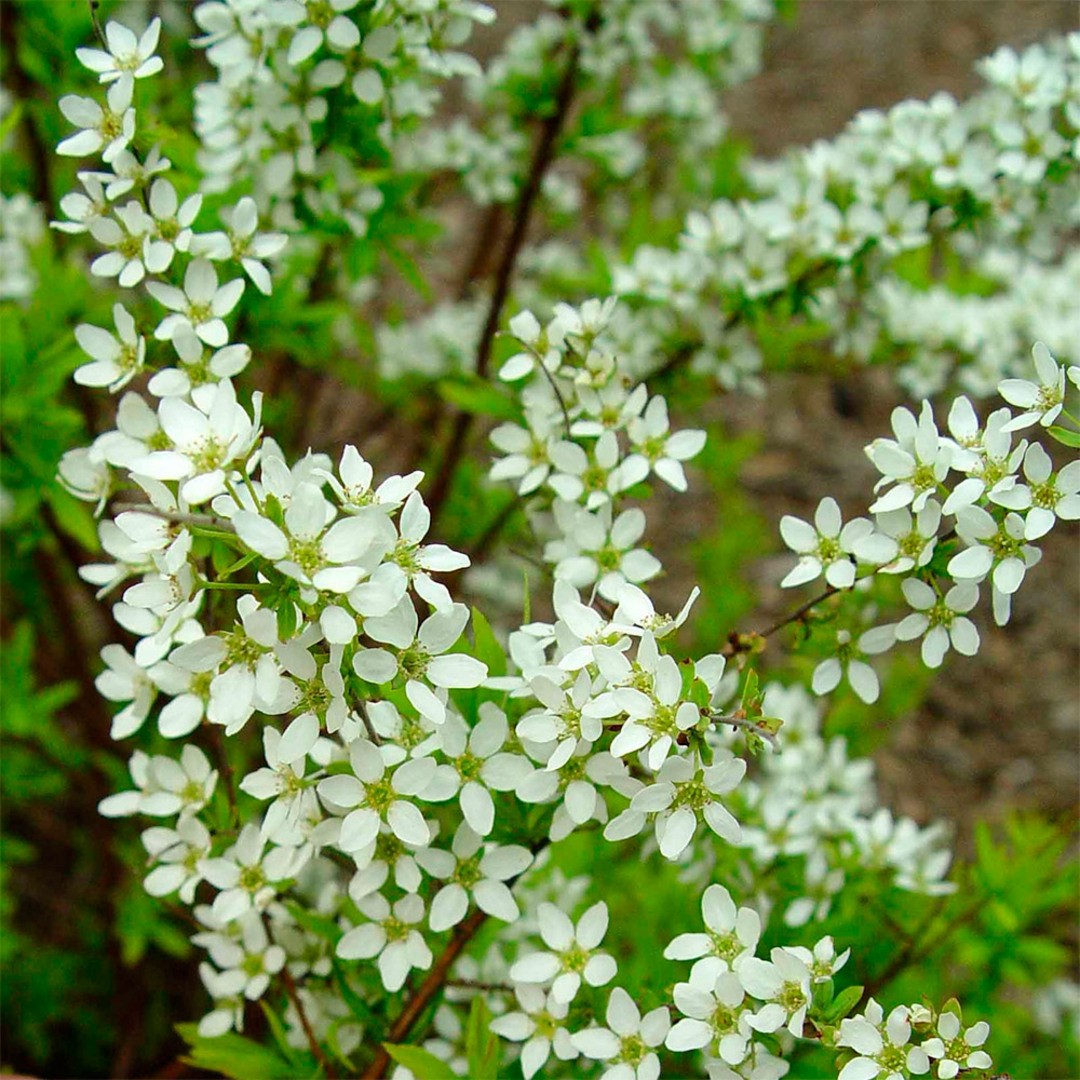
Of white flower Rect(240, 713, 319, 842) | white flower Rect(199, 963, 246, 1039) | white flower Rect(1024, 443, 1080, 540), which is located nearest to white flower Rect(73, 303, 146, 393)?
white flower Rect(240, 713, 319, 842)

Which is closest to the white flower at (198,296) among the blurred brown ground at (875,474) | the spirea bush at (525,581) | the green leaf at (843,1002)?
the spirea bush at (525,581)

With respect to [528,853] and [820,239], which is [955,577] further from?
[820,239]

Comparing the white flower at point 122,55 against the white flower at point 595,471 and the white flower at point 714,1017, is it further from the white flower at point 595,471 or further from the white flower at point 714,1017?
the white flower at point 714,1017

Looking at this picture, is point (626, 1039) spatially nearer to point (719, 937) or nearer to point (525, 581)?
point (719, 937)

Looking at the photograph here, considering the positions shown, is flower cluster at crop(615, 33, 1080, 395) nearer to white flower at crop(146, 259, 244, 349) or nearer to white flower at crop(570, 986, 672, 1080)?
white flower at crop(146, 259, 244, 349)

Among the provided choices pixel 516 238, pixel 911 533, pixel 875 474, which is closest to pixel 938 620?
pixel 911 533

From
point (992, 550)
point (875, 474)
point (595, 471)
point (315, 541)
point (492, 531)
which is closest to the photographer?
point (315, 541)
